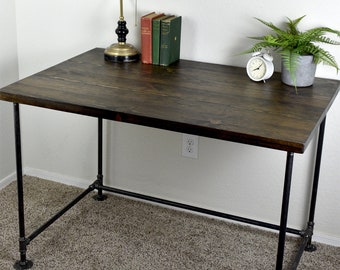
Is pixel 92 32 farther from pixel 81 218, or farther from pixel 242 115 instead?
pixel 242 115

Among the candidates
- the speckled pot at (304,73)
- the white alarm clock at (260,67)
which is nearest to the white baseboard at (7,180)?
the white alarm clock at (260,67)

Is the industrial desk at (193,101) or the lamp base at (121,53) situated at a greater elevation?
the lamp base at (121,53)

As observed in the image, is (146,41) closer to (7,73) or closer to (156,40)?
(156,40)

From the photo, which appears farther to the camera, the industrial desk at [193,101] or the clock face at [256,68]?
the clock face at [256,68]

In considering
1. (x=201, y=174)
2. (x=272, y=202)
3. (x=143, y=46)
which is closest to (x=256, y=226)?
(x=272, y=202)

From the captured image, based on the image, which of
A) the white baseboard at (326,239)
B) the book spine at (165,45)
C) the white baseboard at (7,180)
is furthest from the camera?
the white baseboard at (7,180)

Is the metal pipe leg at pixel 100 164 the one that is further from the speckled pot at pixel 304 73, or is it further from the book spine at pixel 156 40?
the speckled pot at pixel 304 73

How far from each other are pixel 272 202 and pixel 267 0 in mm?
770

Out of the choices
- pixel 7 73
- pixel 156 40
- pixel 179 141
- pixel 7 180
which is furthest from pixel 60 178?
pixel 156 40

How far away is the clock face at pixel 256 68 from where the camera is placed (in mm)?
1908

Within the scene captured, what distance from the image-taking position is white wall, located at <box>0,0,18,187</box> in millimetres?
2404

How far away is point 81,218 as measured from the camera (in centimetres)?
235

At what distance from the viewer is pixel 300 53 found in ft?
6.09

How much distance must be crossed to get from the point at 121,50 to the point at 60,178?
2.62ft
